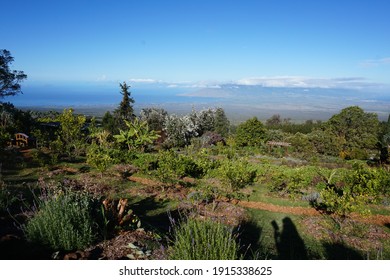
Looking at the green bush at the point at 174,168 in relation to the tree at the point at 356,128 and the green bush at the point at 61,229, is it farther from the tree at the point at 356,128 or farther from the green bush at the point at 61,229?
the tree at the point at 356,128

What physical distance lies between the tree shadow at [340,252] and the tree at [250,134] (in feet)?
78.7

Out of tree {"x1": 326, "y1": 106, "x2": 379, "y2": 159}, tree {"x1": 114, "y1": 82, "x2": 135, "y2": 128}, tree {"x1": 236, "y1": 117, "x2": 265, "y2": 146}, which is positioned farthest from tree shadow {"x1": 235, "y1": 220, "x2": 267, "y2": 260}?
tree {"x1": 326, "y1": 106, "x2": 379, "y2": 159}

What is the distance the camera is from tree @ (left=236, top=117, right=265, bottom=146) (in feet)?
104

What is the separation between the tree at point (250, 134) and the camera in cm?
3172

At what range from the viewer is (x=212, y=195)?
11492 mm

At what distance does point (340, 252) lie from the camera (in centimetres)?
732

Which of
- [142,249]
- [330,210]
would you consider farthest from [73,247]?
[330,210]

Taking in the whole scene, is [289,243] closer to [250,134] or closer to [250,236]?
[250,236]

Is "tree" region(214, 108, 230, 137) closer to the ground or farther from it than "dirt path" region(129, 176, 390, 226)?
farther from it

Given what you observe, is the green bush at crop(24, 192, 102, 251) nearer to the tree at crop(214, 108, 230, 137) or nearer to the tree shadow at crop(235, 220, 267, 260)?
the tree shadow at crop(235, 220, 267, 260)

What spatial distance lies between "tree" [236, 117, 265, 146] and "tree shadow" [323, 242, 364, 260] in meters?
24.0

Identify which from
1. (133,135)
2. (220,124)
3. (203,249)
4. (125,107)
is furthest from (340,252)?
(220,124)

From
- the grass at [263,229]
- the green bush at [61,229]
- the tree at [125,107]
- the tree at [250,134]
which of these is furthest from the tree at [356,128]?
the green bush at [61,229]

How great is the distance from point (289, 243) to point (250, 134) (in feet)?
81.4
